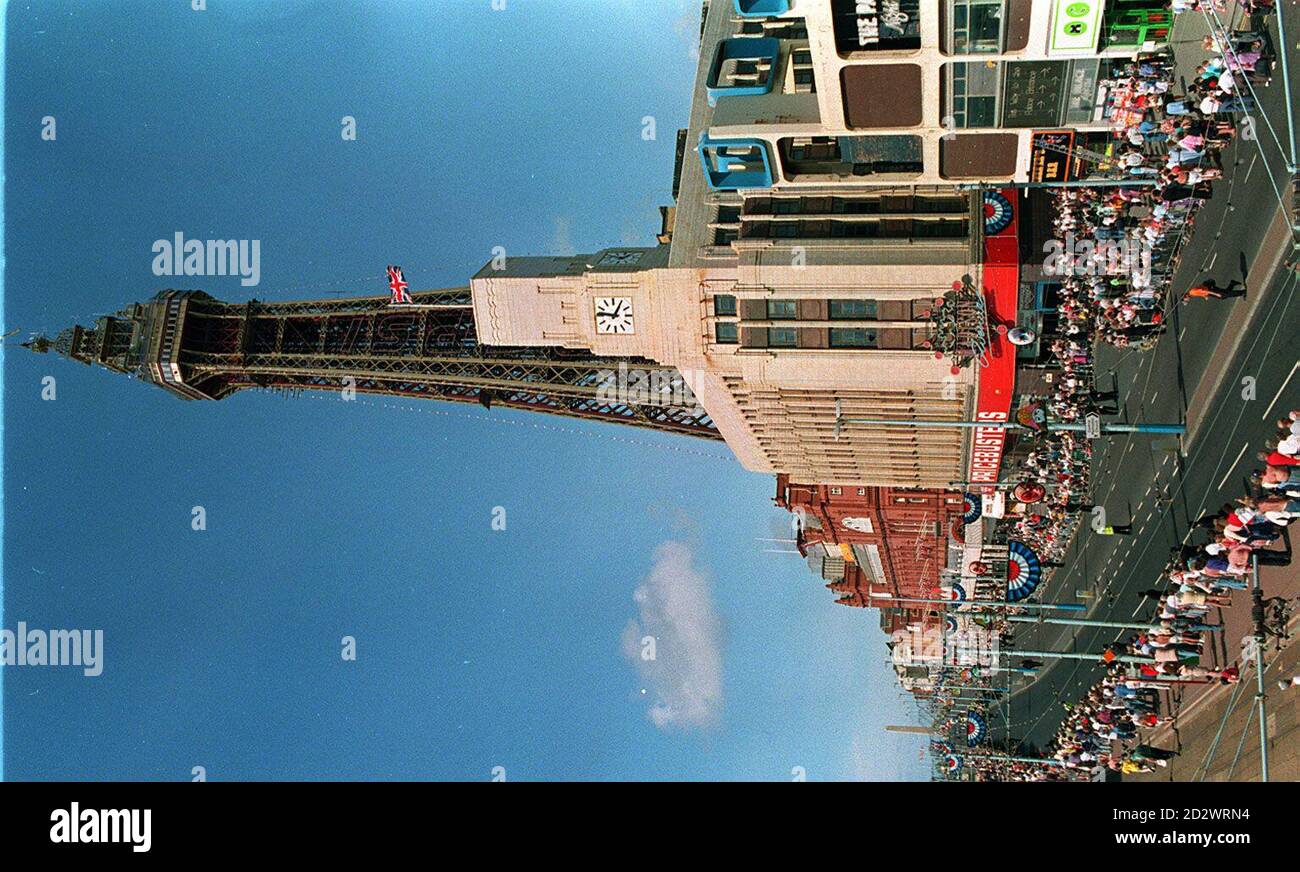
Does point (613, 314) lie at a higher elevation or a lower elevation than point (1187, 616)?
higher

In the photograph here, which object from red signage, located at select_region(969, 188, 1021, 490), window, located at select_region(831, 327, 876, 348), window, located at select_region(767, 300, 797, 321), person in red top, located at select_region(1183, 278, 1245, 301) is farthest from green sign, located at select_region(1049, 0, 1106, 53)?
window, located at select_region(767, 300, 797, 321)

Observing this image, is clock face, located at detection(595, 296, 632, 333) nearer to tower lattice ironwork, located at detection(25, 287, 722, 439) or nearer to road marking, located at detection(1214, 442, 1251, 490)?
tower lattice ironwork, located at detection(25, 287, 722, 439)

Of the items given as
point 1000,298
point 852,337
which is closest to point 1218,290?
point 1000,298

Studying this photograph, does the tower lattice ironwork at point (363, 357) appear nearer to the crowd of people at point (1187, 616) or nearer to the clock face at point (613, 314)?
the clock face at point (613, 314)

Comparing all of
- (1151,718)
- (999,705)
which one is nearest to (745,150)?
(1151,718)

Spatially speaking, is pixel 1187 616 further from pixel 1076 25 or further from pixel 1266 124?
pixel 1076 25

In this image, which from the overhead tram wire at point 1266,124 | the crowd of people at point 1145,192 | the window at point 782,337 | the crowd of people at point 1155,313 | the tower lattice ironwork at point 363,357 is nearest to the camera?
the overhead tram wire at point 1266,124

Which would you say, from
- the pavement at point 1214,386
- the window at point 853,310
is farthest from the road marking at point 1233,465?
the window at point 853,310
